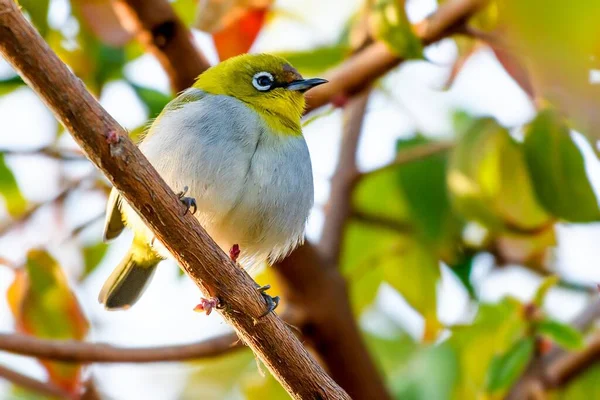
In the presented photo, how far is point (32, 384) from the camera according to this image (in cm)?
330

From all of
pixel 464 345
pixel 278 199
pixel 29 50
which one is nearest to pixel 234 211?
pixel 278 199

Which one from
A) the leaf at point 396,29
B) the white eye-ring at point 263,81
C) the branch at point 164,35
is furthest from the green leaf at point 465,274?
the branch at point 164,35

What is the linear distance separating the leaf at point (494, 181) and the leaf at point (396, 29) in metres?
0.58

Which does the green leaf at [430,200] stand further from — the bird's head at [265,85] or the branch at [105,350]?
the branch at [105,350]

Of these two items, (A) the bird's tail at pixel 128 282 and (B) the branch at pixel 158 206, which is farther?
(A) the bird's tail at pixel 128 282

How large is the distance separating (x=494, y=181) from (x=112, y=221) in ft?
5.52

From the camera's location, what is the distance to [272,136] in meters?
3.24

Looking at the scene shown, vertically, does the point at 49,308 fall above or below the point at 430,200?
above

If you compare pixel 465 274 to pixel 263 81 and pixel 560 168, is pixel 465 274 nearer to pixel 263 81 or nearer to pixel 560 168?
pixel 560 168

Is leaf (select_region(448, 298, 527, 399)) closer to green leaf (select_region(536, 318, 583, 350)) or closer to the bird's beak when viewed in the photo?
green leaf (select_region(536, 318, 583, 350))

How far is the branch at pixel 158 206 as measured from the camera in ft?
5.16

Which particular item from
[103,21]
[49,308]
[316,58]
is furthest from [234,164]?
[316,58]

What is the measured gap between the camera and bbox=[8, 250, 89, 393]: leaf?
3.27 m

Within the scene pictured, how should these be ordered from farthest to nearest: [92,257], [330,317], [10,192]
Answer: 1. [92,257]
2. [10,192]
3. [330,317]
